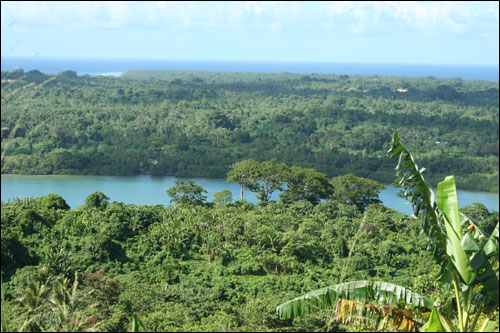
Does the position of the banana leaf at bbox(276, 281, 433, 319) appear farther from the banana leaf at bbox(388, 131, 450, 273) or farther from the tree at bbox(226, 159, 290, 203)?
the tree at bbox(226, 159, 290, 203)

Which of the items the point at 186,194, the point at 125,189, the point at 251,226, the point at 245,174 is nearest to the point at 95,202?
the point at 186,194

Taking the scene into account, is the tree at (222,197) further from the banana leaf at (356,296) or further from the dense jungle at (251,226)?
the banana leaf at (356,296)

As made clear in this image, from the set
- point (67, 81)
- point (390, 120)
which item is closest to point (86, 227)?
point (390, 120)

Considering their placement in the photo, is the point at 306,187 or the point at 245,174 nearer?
the point at 306,187

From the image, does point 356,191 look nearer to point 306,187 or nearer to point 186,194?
point 306,187

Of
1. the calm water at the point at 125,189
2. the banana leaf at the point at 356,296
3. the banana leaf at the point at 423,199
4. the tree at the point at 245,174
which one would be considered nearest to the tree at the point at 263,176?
the tree at the point at 245,174

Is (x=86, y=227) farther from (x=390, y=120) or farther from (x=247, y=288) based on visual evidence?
(x=390, y=120)

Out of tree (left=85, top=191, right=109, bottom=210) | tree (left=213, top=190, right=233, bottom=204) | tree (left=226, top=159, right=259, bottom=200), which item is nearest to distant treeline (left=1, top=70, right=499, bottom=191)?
tree (left=85, top=191, right=109, bottom=210)
